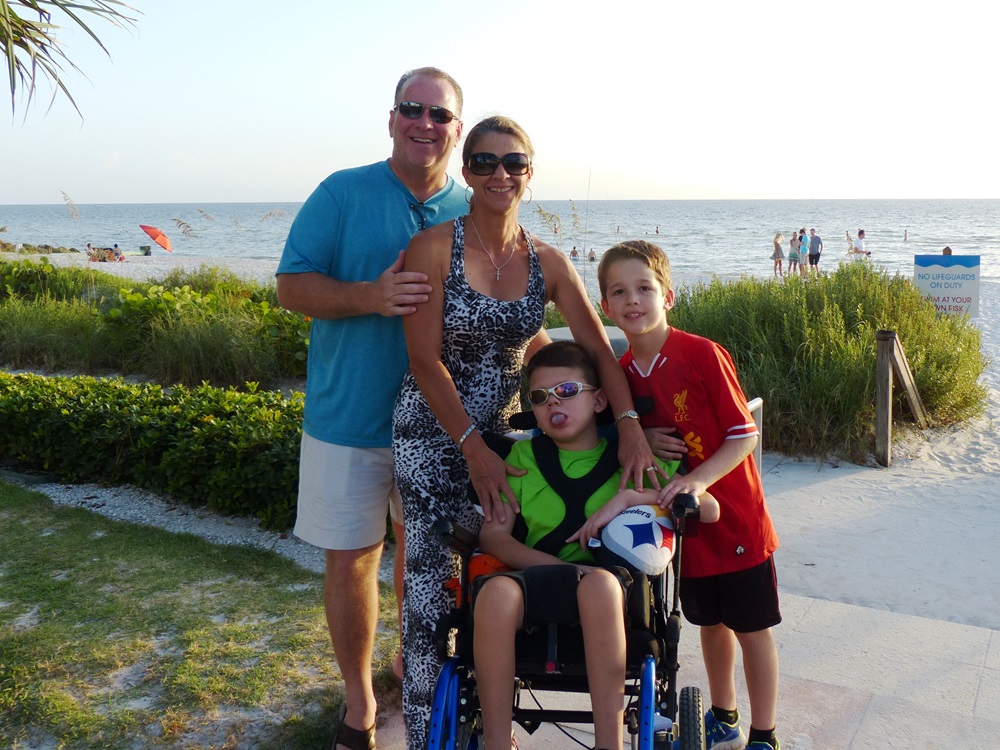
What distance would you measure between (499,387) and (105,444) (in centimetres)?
430

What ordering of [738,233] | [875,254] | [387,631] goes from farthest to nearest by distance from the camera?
[738,233]
[875,254]
[387,631]

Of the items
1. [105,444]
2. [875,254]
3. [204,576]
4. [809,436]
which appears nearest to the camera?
[204,576]

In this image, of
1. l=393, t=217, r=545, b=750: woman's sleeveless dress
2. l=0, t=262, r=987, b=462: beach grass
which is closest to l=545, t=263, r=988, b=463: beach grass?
l=0, t=262, r=987, b=462: beach grass

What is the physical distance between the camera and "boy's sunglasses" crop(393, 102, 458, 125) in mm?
2812

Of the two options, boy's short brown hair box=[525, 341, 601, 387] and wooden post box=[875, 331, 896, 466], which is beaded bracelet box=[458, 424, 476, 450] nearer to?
boy's short brown hair box=[525, 341, 601, 387]

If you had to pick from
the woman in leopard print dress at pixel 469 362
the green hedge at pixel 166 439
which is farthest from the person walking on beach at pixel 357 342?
the green hedge at pixel 166 439

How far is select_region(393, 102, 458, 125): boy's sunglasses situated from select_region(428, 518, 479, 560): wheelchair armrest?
4.31 ft

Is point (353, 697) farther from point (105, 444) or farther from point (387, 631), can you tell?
point (105, 444)

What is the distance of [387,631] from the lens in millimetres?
3828

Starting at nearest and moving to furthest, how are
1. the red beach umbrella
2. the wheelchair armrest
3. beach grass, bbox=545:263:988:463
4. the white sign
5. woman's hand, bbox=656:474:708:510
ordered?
1. the wheelchair armrest
2. woman's hand, bbox=656:474:708:510
3. beach grass, bbox=545:263:988:463
4. the white sign
5. the red beach umbrella

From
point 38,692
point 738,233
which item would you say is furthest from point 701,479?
point 738,233

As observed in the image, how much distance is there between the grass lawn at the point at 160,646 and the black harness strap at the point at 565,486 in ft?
3.86

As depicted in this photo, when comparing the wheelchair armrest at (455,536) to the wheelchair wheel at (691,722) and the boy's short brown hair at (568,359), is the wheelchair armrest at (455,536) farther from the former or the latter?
the wheelchair wheel at (691,722)

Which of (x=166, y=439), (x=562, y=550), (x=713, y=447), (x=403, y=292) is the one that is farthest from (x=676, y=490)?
(x=166, y=439)
